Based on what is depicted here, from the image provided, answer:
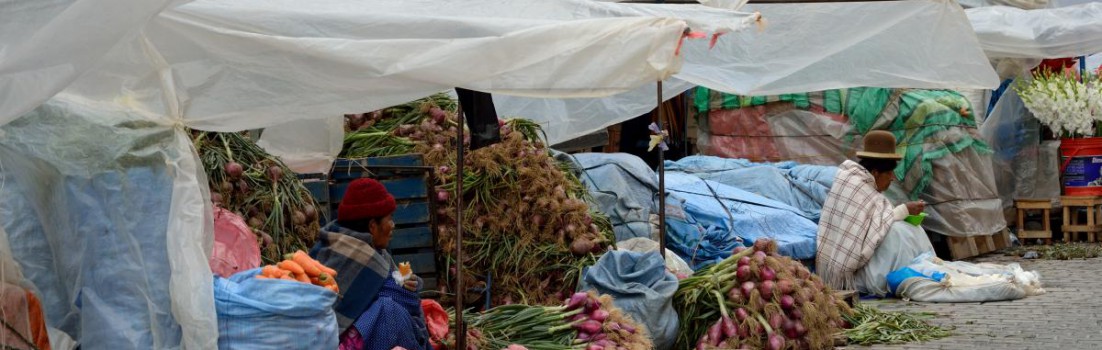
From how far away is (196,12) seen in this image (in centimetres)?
483

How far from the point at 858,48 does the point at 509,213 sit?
8.08ft

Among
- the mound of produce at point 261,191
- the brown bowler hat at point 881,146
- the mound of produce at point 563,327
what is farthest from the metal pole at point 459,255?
the brown bowler hat at point 881,146

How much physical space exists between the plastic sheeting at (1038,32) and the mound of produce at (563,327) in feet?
23.0

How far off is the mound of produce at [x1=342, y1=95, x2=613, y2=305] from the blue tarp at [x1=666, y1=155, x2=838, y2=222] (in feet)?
12.6

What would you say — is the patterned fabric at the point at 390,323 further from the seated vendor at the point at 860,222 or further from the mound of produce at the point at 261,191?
the seated vendor at the point at 860,222

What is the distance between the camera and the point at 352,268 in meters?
5.93

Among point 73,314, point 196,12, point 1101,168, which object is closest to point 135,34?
point 196,12

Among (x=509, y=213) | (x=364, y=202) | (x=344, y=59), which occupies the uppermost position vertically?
(x=344, y=59)

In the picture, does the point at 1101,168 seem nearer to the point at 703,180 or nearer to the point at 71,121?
the point at 703,180

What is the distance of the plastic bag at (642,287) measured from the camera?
303 inches

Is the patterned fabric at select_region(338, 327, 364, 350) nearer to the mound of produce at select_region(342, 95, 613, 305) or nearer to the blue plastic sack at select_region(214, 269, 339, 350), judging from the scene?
the blue plastic sack at select_region(214, 269, 339, 350)

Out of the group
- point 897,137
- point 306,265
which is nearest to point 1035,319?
point 897,137

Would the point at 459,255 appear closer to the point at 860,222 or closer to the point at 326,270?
the point at 326,270

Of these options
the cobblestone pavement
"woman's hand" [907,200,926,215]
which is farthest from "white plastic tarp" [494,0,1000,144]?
"woman's hand" [907,200,926,215]
